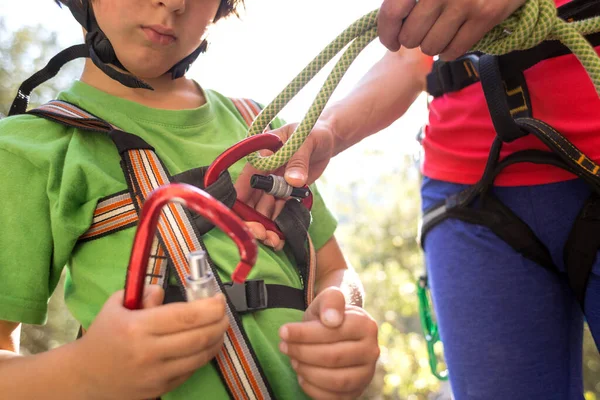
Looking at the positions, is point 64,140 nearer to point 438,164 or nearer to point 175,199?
point 175,199

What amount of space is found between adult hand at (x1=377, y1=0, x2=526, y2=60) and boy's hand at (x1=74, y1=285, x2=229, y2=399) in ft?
1.97

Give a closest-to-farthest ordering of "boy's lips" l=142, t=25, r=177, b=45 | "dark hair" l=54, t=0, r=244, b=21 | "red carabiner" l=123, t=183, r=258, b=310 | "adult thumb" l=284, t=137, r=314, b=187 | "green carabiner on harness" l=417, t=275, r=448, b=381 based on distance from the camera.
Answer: "red carabiner" l=123, t=183, r=258, b=310 → "adult thumb" l=284, t=137, r=314, b=187 → "boy's lips" l=142, t=25, r=177, b=45 → "dark hair" l=54, t=0, r=244, b=21 → "green carabiner on harness" l=417, t=275, r=448, b=381

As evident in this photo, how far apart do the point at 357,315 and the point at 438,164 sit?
66 centimetres

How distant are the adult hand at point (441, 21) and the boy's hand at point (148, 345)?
601 mm

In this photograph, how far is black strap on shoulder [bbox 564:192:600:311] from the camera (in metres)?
1.27

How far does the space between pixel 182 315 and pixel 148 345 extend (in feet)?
0.28

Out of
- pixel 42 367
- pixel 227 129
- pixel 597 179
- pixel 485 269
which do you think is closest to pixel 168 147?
pixel 227 129

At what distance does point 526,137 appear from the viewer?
1453mm

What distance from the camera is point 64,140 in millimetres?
1222

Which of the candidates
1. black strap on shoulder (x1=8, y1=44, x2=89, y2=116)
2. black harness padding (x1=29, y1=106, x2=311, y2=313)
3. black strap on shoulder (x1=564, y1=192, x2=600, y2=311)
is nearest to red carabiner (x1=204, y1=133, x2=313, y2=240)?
black harness padding (x1=29, y1=106, x2=311, y2=313)

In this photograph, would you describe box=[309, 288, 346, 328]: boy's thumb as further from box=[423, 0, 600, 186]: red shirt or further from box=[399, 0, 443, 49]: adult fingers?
box=[423, 0, 600, 186]: red shirt

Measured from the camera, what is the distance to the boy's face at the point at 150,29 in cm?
127

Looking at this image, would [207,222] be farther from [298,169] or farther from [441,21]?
[441,21]

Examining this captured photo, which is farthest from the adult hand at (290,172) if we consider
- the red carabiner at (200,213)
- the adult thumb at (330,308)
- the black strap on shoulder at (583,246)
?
the black strap on shoulder at (583,246)
